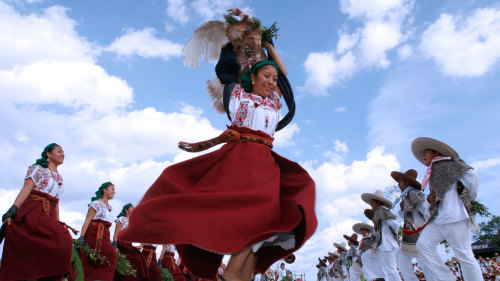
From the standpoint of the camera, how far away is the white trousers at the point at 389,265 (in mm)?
8875

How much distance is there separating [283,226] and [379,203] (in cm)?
756

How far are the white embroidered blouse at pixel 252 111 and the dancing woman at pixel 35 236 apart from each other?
353 cm

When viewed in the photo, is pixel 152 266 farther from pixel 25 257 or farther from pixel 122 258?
pixel 25 257

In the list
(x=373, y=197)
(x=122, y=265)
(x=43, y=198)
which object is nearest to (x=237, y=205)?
(x=43, y=198)

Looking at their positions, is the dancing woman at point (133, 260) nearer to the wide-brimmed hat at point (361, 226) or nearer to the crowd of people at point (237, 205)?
the crowd of people at point (237, 205)

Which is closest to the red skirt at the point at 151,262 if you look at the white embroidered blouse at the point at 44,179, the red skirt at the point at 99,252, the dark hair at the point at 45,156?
the red skirt at the point at 99,252

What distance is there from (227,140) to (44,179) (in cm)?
369

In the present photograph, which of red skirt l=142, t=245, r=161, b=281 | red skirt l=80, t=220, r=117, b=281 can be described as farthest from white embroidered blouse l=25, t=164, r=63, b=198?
red skirt l=142, t=245, r=161, b=281

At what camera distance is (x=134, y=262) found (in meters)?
8.43

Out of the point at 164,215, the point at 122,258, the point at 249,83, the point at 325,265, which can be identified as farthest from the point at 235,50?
the point at 325,265

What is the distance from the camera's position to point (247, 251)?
2832 millimetres

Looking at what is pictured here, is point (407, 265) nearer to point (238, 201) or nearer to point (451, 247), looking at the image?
point (451, 247)

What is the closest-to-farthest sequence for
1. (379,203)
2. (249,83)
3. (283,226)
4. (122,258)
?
1. (283,226)
2. (249,83)
3. (122,258)
4. (379,203)

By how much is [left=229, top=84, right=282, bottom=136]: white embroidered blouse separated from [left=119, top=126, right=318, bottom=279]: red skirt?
26 cm
